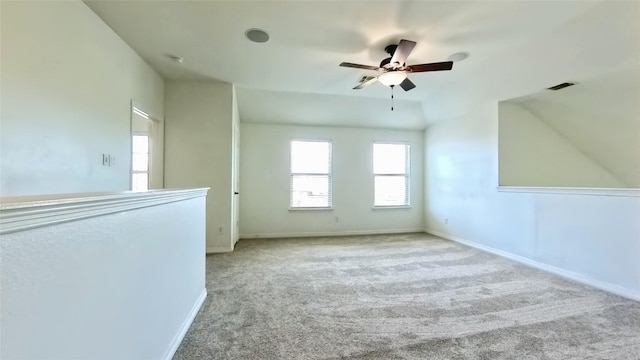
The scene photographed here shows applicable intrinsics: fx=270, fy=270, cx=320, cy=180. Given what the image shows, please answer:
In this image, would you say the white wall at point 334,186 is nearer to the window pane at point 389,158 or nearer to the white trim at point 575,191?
the window pane at point 389,158

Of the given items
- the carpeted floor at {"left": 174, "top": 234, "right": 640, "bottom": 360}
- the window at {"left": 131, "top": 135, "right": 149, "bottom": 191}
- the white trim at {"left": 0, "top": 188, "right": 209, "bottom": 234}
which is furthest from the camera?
the window at {"left": 131, "top": 135, "right": 149, "bottom": 191}

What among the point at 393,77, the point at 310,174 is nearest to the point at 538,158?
the point at 393,77

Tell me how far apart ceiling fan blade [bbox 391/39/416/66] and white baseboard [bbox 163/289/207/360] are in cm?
307

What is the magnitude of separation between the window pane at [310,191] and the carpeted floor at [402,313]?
2049mm

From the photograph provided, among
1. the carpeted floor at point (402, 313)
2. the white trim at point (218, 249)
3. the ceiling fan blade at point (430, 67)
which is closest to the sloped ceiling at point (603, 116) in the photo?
the ceiling fan blade at point (430, 67)

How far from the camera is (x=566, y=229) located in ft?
11.5

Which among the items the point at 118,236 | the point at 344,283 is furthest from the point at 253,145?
the point at 118,236

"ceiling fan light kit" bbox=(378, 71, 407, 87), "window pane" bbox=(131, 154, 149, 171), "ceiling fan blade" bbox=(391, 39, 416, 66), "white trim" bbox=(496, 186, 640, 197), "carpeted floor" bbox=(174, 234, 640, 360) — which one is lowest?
"carpeted floor" bbox=(174, 234, 640, 360)

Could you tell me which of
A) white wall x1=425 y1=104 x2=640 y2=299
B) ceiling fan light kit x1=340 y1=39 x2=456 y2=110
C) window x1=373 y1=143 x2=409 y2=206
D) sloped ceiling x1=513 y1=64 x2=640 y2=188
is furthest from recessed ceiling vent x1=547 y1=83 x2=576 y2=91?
window x1=373 y1=143 x2=409 y2=206

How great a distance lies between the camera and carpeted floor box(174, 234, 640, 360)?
193 centimetres

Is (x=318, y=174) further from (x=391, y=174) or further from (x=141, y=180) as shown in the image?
(x=141, y=180)

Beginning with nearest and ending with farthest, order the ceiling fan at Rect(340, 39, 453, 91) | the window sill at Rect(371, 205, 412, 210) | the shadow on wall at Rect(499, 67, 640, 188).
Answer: the ceiling fan at Rect(340, 39, 453, 91), the shadow on wall at Rect(499, 67, 640, 188), the window sill at Rect(371, 205, 412, 210)

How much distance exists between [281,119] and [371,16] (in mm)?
3352

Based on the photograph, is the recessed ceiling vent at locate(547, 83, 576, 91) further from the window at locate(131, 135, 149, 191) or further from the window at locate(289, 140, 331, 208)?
the window at locate(131, 135, 149, 191)
